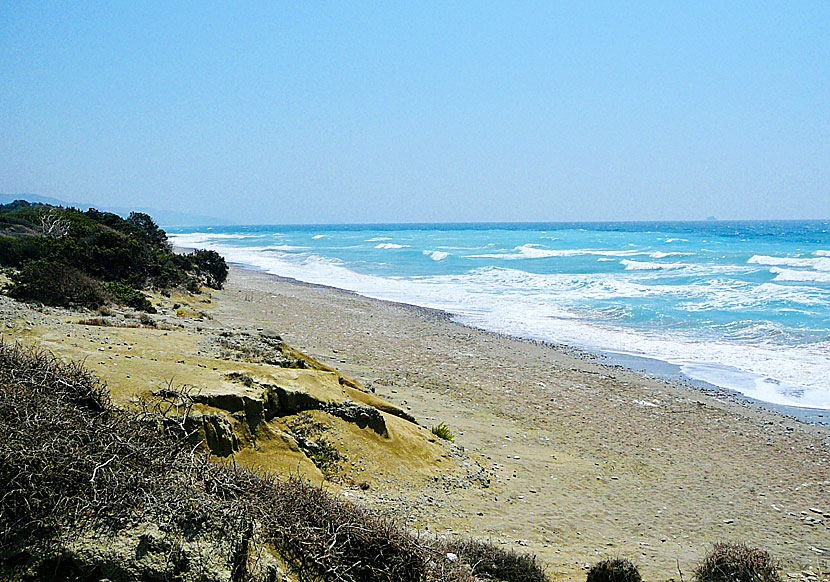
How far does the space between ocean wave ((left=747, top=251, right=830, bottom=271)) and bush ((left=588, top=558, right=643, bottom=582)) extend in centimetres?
4436

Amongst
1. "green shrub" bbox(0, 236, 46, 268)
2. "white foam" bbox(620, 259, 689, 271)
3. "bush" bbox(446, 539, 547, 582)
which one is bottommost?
"bush" bbox(446, 539, 547, 582)

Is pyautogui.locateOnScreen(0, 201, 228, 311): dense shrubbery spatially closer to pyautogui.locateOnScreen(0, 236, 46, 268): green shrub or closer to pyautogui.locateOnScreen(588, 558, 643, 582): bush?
pyautogui.locateOnScreen(0, 236, 46, 268): green shrub

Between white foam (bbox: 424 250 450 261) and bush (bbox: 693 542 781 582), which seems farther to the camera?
white foam (bbox: 424 250 450 261)

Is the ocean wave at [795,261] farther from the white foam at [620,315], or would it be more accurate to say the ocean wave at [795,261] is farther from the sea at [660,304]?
the white foam at [620,315]

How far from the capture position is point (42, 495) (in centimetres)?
291


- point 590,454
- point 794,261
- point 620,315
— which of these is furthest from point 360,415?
point 794,261

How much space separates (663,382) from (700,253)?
46340mm

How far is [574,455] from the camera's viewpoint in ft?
32.6

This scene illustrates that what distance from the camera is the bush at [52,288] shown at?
1119 cm

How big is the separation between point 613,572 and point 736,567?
4.01ft

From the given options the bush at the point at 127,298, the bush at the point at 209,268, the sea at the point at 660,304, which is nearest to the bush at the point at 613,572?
the sea at the point at 660,304

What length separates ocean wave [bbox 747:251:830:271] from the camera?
42.5 meters

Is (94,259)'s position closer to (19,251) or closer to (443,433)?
(19,251)

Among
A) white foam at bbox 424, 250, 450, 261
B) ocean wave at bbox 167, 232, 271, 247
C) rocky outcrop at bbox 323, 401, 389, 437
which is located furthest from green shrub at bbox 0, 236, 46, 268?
ocean wave at bbox 167, 232, 271, 247
